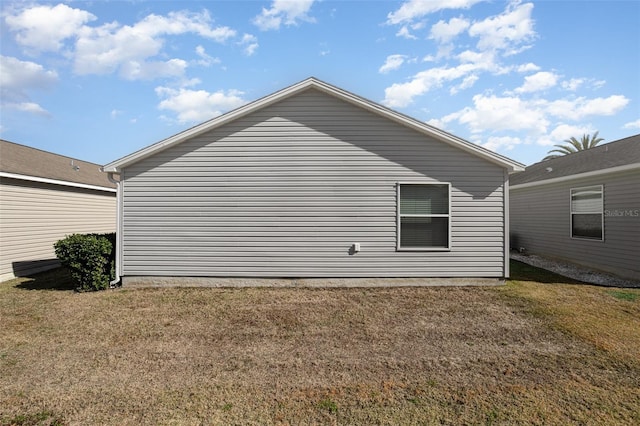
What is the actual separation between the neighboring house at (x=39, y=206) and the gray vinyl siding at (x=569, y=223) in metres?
16.6

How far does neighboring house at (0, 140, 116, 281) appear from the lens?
9375mm

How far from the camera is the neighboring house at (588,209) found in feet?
29.6

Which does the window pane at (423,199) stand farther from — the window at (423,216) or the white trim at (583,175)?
the white trim at (583,175)

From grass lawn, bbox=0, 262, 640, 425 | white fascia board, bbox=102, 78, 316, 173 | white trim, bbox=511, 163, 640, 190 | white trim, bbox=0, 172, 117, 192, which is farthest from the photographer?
white trim, bbox=0, 172, 117, 192

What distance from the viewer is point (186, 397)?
3.58 m

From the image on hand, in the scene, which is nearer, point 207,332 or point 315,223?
point 207,332

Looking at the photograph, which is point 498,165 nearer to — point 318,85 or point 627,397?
point 318,85

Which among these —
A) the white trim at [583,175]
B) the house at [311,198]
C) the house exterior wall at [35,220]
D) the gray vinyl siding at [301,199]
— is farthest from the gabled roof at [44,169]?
the white trim at [583,175]

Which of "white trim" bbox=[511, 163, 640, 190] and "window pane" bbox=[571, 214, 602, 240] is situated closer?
"white trim" bbox=[511, 163, 640, 190]

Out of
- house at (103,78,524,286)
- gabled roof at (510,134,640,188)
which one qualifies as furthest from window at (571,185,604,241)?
house at (103,78,524,286)

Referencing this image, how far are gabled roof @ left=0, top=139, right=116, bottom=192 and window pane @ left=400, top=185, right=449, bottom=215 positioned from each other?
10509 mm

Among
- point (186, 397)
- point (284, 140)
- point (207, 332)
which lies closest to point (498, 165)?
point (284, 140)

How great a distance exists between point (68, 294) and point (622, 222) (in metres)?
14.1

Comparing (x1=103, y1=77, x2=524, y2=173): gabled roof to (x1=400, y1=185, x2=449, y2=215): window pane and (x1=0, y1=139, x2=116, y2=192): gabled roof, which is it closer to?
(x1=400, y1=185, x2=449, y2=215): window pane
